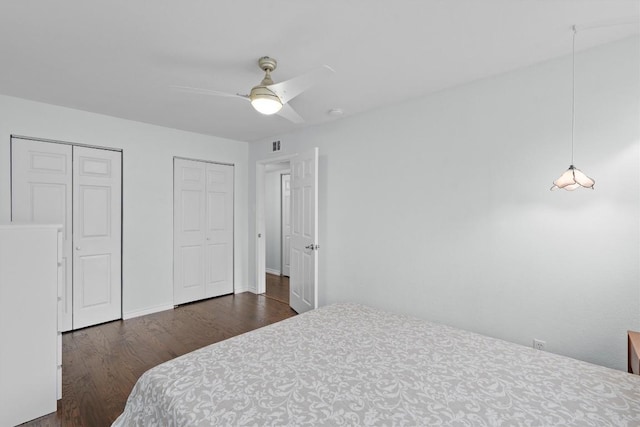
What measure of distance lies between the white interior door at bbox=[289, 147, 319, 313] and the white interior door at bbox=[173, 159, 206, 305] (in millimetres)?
1407

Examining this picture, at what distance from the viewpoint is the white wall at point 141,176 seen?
3.20 metres

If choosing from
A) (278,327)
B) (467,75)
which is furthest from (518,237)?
(278,327)

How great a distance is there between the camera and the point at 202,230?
4.37 meters

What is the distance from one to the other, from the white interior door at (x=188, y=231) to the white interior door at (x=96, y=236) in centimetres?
67

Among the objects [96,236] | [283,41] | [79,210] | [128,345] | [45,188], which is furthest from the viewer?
[96,236]

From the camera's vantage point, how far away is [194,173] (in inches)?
168

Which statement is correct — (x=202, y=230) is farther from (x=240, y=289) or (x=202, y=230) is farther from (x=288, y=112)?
(x=288, y=112)

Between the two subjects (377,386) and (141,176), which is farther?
(141,176)

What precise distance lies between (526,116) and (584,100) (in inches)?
13.0

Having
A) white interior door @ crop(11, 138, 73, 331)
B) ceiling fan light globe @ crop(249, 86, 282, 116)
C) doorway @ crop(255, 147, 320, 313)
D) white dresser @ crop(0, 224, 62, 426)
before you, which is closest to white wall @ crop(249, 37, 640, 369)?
doorway @ crop(255, 147, 320, 313)

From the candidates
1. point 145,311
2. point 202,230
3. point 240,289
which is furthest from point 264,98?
point 240,289

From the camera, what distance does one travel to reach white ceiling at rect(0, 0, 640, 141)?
1.63m

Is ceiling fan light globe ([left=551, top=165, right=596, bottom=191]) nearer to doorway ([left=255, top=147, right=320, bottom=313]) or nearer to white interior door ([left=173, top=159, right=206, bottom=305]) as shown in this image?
doorway ([left=255, top=147, right=320, bottom=313])

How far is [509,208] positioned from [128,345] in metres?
3.69
